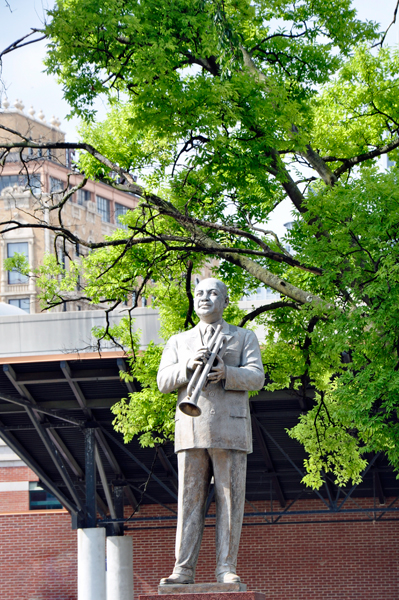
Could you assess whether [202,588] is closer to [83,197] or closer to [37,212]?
[37,212]

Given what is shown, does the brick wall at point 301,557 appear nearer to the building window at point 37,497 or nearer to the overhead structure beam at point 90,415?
the overhead structure beam at point 90,415

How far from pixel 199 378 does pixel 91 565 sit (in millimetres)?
15844

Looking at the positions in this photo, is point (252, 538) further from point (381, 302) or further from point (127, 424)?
point (381, 302)

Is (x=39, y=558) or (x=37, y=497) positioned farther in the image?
(x=37, y=497)

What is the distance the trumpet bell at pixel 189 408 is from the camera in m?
5.58

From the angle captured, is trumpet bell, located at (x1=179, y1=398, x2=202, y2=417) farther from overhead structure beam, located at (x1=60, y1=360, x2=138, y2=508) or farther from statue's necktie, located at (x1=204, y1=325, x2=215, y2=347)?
overhead structure beam, located at (x1=60, y1=360, x2=138, y2=508)

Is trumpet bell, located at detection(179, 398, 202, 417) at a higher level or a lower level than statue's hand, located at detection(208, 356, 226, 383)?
lower

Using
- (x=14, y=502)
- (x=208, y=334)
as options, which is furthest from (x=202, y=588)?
(x=14, y=502)

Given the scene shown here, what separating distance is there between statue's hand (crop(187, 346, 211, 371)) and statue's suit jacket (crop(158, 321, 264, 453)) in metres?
0.07

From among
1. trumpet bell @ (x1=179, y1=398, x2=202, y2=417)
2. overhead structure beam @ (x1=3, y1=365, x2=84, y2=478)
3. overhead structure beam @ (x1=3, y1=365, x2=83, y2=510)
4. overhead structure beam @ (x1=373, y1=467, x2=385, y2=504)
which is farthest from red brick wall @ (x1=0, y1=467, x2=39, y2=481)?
trumpet bell @ (x1=179, y1=398, x2=202, y2=417)

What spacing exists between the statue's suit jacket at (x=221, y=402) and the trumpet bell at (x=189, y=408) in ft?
0.82

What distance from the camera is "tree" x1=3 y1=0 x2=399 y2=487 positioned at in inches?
458

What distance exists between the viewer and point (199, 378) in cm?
575

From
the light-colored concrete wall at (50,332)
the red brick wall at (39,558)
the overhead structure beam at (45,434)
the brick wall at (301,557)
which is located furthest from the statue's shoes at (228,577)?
the red brick wall at (39,558)
